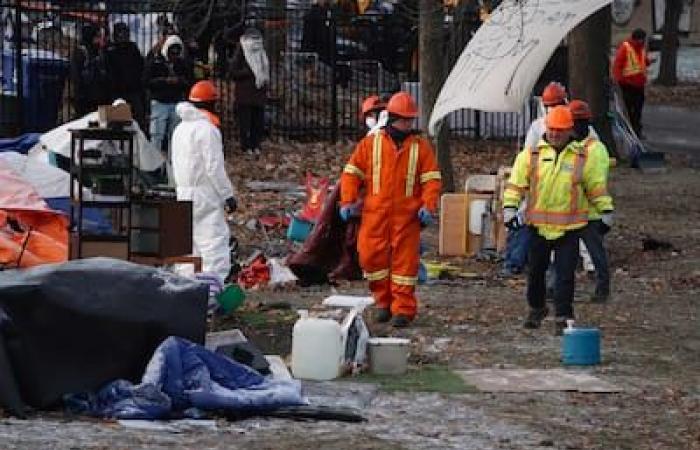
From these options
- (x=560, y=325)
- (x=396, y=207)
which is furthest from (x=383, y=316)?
(x=560, y=325)

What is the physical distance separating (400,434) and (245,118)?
1677 cm

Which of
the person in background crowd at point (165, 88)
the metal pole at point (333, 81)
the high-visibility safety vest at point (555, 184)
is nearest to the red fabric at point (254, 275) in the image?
the high-visibility safety vest at point (555, 184)

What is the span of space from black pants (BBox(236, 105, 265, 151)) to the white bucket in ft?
48.7

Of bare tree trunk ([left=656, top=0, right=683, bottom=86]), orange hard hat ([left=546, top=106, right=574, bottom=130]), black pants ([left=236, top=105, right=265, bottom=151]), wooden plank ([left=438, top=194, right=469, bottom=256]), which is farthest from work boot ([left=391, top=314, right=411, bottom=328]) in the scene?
bare tree trunk ([left=656, top=0, right=683, bottom=86])

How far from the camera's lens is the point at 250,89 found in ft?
84.0

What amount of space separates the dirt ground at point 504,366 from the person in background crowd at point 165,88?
3.99 m

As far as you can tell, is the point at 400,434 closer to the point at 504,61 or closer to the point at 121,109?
the point at 121,109

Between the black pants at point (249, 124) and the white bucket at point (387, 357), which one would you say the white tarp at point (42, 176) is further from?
the black pants at point (249, 124)

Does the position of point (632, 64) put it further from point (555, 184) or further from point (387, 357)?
point (387, 357)

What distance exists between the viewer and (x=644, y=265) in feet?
55.5

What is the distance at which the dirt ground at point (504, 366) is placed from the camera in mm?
9070

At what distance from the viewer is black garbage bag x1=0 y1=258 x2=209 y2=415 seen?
9.38m

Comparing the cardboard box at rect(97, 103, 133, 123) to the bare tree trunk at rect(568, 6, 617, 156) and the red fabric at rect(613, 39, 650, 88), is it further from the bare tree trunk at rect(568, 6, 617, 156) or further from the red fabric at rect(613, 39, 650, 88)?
the red fabric at rect(613, 39, 650, 88)

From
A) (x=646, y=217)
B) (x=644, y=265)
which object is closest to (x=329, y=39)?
(x=646, y=217)
